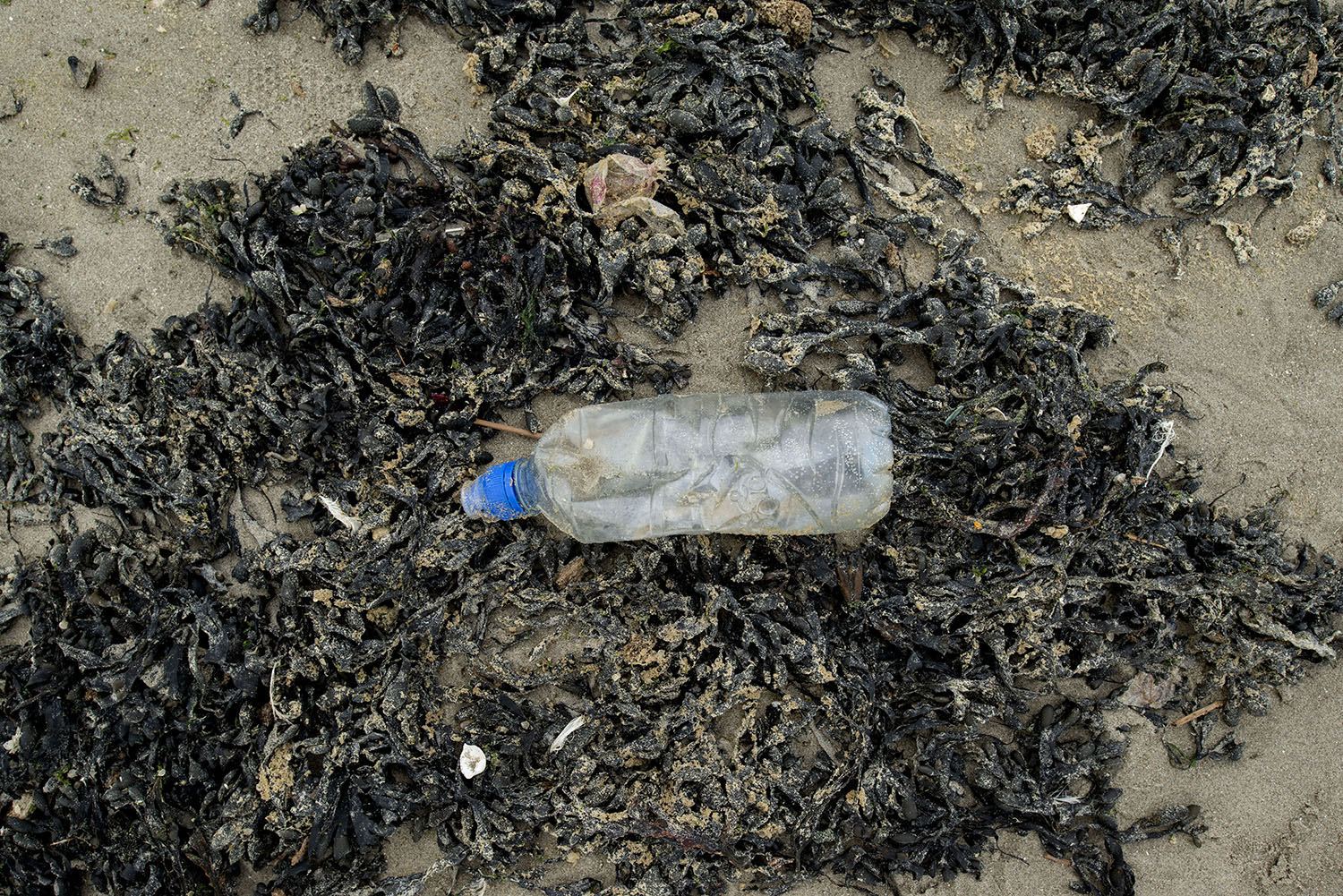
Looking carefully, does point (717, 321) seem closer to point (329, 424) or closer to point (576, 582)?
point (576, 582)

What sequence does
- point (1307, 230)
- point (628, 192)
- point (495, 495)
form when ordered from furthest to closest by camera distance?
point (1307, 230)
point (628, 192)
point (495, 495)

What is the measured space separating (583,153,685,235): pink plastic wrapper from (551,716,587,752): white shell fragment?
178cm

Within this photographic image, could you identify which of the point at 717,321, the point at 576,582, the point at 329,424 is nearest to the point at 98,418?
the point at 329,424

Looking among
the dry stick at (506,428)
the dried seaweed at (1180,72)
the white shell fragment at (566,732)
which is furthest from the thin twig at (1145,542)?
the dry stick at (506,428)

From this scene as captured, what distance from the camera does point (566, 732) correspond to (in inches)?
106

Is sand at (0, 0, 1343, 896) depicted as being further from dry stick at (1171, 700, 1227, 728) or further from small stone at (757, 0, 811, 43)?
small stone at (757, 0, 811, 43)

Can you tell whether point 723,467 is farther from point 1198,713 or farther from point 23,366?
point 23,366

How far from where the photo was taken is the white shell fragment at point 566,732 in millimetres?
2682

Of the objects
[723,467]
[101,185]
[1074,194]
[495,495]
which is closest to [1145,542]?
[1074,194]

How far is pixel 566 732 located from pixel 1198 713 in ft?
7.56

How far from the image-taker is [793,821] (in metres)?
2.70

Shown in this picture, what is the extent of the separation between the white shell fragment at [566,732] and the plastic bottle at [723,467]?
2.09 feet

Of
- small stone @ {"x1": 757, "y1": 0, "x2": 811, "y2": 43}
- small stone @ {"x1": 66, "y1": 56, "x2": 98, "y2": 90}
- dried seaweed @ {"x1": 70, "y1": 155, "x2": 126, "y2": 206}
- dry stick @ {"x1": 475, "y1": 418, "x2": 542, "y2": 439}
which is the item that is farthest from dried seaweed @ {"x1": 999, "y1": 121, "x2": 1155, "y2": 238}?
small stone @ {"x1": 66, "y1": 56, "x2": 98, "y2": 90}

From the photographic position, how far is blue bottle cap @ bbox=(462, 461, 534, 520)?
2533 millimetres
